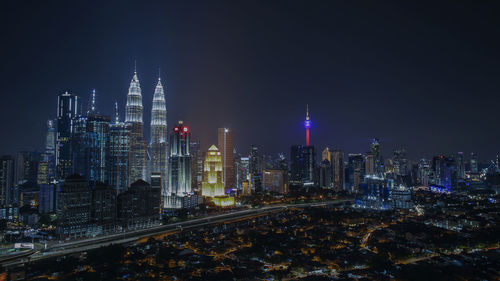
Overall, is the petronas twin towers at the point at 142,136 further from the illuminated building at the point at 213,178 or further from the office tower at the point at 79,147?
the illuminated building at the point at 213,178

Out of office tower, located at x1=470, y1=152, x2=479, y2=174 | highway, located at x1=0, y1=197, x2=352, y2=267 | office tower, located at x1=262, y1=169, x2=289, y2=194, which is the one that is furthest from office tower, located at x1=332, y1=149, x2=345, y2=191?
highway, located at x1=0, y1=197, x2=352, y2=267

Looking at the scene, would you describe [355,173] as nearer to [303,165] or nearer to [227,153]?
[303,165]

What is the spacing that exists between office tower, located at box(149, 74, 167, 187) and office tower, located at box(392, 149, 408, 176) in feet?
91.3

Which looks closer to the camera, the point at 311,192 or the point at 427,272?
the point at 427,272

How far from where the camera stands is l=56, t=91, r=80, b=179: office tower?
960 inches

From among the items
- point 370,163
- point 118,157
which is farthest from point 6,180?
point 370,163

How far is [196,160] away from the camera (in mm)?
32594

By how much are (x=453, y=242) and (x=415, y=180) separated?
28.7 meters

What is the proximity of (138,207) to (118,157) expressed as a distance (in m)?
5.68

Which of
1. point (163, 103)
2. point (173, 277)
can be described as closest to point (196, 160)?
point (163, 103)

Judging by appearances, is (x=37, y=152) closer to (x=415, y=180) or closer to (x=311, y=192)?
(x=311, y=192)

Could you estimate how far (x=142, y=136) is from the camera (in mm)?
26984

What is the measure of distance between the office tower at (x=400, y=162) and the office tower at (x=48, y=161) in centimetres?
3550

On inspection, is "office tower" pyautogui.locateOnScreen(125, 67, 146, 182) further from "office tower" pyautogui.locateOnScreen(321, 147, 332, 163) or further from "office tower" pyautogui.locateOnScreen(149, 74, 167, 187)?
"office tower" pyautogui.locateOnScreen(321, 147, 332, 163)
